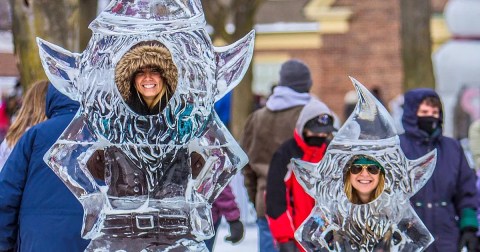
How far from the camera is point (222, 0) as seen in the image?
25.7m

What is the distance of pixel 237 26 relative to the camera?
79.5 ft

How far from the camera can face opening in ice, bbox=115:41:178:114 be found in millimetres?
5934

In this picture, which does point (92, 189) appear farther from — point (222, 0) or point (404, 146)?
point (222, 0)

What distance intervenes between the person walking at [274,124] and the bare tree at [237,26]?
11545mm

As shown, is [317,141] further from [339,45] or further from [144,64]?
[339,45]

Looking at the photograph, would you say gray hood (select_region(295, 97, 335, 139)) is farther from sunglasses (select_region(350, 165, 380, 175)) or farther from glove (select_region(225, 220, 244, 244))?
sunglasses (select_region(350, 165, 380, 175))

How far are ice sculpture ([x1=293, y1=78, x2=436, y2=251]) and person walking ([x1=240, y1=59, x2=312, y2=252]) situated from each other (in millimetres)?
3070

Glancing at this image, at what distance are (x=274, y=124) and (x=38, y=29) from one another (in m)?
3.34

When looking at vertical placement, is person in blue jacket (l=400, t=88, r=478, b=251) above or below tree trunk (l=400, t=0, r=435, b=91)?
below

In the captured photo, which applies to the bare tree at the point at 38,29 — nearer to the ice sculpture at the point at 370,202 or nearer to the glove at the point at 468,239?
the glove at the point at 468,239

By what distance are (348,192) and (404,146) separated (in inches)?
70.1

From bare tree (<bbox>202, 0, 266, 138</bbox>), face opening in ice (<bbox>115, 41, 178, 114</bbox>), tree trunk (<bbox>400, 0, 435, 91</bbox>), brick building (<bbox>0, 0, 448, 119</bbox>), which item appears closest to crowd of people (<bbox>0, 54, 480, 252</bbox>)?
face opening in ice (<bbox>115, 41, 178, 114</bbox>)

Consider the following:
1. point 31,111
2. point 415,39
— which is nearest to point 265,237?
point 31,111

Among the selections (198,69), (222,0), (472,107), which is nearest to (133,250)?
(198,69)
